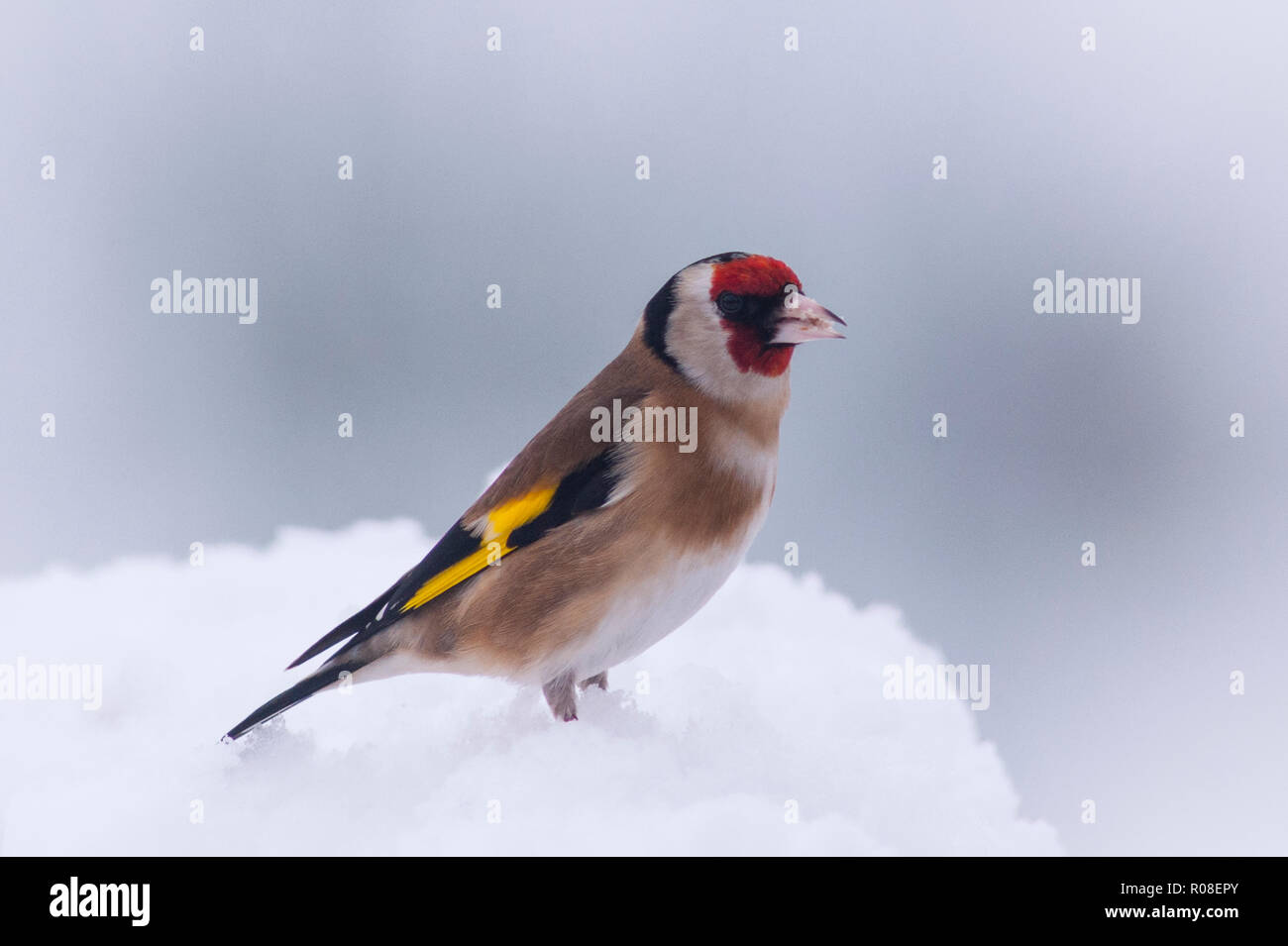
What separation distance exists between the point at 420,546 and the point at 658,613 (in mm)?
1007

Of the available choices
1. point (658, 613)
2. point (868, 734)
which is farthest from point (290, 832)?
point (868, 734)

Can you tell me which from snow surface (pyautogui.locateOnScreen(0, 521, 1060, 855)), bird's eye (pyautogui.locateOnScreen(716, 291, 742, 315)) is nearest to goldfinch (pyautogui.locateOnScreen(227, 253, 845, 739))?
bird's eye (pyautogui.locateOnScreen(716, 291, 742, 315))

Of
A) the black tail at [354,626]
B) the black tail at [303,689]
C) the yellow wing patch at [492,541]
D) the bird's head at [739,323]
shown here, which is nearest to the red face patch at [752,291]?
the bird's head at [739,323]

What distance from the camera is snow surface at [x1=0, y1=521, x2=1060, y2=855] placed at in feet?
6.10

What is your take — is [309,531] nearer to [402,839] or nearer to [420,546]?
[420,546]

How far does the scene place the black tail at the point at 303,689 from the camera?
1890 millimetres

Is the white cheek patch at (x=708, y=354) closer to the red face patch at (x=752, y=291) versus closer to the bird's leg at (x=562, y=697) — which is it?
the red face patch at (x=752, y=291)

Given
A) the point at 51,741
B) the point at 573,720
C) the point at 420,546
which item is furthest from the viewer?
the point at 420,546

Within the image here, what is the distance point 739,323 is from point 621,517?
378 millimetres

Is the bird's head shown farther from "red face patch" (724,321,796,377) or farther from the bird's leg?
the bird's leg

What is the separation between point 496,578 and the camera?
189cm

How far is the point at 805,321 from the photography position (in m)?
1.88

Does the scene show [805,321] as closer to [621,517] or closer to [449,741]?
[621,517]

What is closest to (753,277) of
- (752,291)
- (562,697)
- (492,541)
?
(752,291)
